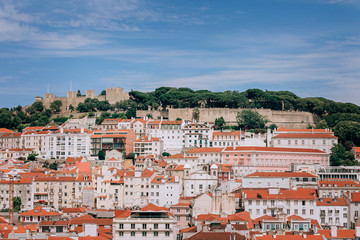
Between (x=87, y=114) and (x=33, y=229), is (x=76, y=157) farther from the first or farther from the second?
(x=33, y=229)

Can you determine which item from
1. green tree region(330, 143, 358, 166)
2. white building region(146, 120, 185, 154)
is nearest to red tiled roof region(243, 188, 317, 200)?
green tree region(330, 143, 358, 166)

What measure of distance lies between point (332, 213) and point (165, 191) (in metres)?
17.0

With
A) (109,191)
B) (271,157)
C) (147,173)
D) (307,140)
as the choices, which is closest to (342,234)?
(147,173)

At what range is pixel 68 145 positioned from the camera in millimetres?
81938

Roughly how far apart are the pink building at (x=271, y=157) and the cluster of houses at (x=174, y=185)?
0.39ft

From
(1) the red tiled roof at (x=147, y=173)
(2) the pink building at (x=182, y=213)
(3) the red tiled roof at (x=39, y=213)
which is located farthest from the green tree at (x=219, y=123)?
(3) the red tiled roof at (x=39, y=213)

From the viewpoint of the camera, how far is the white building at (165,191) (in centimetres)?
6003

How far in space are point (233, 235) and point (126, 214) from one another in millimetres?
6940

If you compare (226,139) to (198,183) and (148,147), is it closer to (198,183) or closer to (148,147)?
Answer: (148,147)

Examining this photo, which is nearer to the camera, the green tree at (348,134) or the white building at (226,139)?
the white building at (226,139)

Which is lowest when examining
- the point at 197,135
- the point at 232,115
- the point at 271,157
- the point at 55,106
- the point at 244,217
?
the point at 244,217

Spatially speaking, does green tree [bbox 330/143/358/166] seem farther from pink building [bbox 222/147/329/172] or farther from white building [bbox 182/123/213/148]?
white building [bbox 182/123/213/148]

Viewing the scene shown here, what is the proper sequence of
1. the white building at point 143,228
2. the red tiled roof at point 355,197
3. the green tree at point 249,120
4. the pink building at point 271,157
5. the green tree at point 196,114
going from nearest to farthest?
the white building at point 143,228 < the red tiled roof at point 355,197 < the pink building at point 271,157 < the green tree at point 249,120 < the green tree at point 196,114

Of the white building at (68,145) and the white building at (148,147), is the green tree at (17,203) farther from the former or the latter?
the white building at (148,147)
